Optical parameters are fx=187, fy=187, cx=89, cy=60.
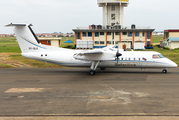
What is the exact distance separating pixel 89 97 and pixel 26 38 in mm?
13093

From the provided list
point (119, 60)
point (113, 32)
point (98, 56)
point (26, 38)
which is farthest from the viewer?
point (113, 32)

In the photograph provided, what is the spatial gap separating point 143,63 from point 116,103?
35.4ft

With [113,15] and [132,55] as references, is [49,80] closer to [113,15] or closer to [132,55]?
[132,55]

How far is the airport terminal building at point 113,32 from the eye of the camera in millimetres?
55406

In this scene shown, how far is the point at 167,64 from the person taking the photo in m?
20.7

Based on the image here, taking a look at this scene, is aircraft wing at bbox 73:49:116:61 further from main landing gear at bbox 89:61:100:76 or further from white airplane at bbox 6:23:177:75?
main landing gear at bbox 89:61:100:76

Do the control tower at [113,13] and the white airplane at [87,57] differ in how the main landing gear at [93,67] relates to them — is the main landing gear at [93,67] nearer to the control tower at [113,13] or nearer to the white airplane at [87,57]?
the white airplane at [87,57]

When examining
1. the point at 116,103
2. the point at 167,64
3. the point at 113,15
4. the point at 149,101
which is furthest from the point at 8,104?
the point at 113,15

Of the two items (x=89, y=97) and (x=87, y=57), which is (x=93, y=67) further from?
(x=89, y=97)

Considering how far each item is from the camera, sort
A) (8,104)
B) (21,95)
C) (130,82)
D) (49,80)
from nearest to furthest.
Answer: (8,104) → (21,95) → (130,82) → (49,80)

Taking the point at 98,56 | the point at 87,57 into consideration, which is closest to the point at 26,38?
the point at 87,57

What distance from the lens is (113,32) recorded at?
5634cm

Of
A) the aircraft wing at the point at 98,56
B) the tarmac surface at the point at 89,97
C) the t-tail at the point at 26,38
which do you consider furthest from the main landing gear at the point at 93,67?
the t-tail at the point at 26,38

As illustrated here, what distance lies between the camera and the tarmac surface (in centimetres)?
1037
